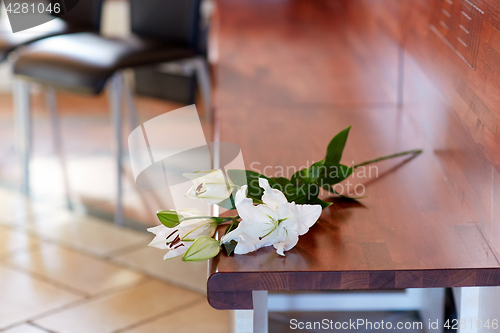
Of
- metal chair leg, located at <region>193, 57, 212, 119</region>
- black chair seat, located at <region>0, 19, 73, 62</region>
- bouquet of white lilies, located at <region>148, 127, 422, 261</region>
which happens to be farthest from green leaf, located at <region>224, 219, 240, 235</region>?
black chair seat, located at <region>0, 19, 73, 62</region>

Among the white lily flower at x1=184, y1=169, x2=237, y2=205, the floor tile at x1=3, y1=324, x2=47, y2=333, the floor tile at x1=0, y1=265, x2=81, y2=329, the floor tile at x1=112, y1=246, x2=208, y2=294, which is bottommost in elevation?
the floor tile at x1=112, y1=246, x2=208, y2=294

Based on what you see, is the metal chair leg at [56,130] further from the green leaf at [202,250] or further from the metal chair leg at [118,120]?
the green leaf at [202,250]

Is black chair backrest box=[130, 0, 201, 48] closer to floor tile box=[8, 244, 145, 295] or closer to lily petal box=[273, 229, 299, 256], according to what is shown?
floor tile box=[8, 244, 145, 295]

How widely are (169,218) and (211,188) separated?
0.07 meters

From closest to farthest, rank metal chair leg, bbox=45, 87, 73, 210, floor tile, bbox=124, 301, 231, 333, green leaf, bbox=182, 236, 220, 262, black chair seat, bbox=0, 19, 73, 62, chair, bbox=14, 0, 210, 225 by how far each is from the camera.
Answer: green leaf, bbox=182, 236, 220, 262 → floor tile, bbox=124, 301, 231, 333 → chair, bbox=14, 0, 210, 225 → black chair seat, bbox=0, 19, 73, 62 → metal chair leg, bbox=45, 87, 73, 210

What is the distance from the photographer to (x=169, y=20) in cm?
209

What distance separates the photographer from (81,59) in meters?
1.82

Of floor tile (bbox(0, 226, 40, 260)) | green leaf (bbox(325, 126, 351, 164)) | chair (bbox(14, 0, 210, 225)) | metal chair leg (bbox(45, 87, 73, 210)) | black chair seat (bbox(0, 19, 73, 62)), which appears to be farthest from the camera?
metal chair leg (bbox(45, 87, 73, 210))

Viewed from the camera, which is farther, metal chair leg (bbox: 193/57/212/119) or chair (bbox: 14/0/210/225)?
metal chair leg (bbox: 193/57/212/119)

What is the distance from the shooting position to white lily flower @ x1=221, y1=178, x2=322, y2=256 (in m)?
0.73

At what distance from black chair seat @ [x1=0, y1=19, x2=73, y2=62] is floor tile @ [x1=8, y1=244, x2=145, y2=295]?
0.74 m

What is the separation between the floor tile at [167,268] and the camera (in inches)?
59.4

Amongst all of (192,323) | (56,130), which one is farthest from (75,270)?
(56,130)

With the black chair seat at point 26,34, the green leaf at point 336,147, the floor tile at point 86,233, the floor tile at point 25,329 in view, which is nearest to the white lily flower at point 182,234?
the green leaf at point 336,147
